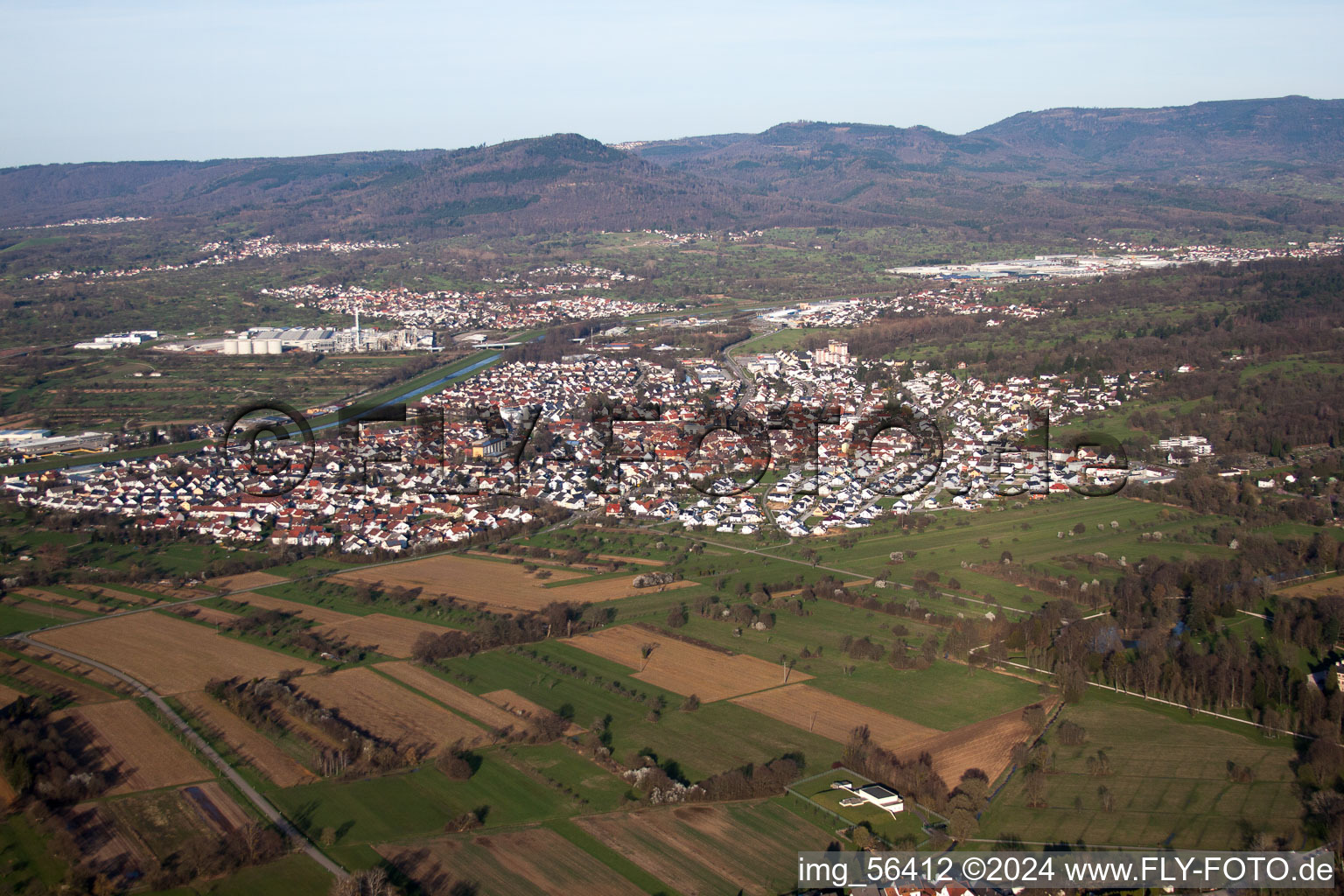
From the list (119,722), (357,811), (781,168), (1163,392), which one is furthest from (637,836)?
(781,168)

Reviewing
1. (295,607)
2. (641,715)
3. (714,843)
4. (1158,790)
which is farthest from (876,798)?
(295,607)


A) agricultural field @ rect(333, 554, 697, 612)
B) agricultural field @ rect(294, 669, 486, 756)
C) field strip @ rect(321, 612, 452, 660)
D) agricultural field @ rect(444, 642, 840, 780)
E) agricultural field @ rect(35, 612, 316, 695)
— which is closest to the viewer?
agricultural field @ rect(444, 642, 840, 780)

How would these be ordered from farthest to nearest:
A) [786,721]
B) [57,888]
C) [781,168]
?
[781,168]
[786,721]
[57,888]

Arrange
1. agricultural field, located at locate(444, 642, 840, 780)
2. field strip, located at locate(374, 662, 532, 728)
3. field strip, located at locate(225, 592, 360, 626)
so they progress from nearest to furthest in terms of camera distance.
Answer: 1. agricultural field, located at locate(444, 642, 840, 780)
2. field strip, located at locate(374, 662, 532, 728)
3. field strip, located at locate(225, 592, 360, 626)

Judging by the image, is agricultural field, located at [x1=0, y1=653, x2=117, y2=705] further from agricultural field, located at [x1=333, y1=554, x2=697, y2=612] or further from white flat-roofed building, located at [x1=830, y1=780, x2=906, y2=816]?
white flat-roofed building, located at [x1=830, y1=780, x2=906, y2=816]

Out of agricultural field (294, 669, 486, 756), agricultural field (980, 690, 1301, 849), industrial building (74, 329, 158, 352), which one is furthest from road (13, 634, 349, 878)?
industrial building (74, 329, 158, 352)

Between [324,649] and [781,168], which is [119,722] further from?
[781,168]
